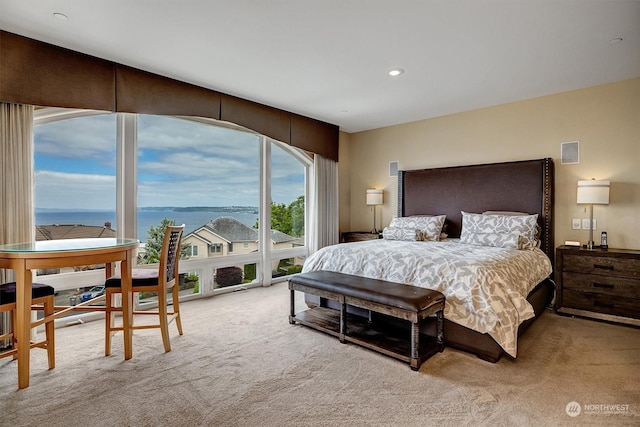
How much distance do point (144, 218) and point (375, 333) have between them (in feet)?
9.17

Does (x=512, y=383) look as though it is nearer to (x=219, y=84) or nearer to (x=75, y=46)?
(x=219, y=84)

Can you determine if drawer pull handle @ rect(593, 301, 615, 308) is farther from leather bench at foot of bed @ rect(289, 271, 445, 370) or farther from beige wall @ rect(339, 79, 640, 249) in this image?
leather bench at foot of bed @ rect(289, 271, 445, 370)

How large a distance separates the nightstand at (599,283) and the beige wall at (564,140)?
1.62ft

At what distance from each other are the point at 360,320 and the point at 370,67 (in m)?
2.48

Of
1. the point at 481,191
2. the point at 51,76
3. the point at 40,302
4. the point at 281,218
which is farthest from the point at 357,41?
the point at 40,302

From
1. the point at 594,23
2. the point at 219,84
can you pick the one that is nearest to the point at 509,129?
the point at 594,23

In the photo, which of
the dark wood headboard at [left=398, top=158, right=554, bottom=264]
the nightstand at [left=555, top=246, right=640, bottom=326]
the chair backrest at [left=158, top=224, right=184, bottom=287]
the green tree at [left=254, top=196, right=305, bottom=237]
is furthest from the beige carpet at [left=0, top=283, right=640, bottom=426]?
the green tree at [left=254, top=196, right=305, bottom=237]

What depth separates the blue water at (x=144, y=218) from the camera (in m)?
3.25

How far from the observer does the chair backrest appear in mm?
2730

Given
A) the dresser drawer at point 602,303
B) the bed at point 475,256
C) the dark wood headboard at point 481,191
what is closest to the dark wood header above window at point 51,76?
the bed at point 475,256

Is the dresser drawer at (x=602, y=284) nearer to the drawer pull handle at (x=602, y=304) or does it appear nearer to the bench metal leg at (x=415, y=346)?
the drawer pull handle at (x=602, y=304)

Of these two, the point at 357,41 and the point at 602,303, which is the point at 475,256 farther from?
the point at 357,41

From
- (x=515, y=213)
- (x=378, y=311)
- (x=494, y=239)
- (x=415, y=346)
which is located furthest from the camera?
(x=515, y=213)

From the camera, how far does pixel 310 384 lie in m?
2.24
